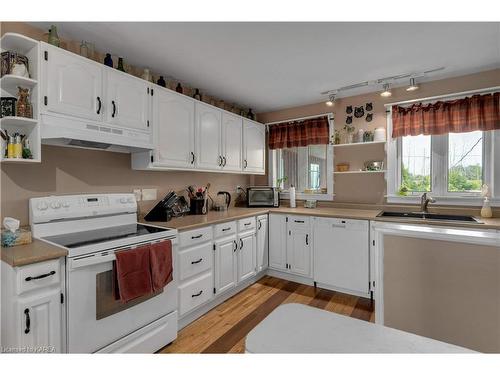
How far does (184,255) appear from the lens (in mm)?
2156

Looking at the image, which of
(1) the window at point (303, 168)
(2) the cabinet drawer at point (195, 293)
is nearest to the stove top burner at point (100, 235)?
(2) the cabinet drawer at point (195, 293)

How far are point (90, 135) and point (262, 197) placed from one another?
2.32m

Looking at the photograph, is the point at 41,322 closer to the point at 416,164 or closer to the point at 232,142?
the point at 232,142

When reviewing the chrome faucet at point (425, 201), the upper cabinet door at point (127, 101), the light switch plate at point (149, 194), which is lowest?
the chrome faucet at point (425, 201)

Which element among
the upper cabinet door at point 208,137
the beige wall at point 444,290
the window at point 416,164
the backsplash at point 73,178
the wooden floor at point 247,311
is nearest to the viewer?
the beige wall at point 444,290

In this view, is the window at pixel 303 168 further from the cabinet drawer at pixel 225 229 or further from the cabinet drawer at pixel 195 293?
the cabinet drawer at pixel 195 293

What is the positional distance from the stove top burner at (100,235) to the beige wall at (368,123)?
2465 millimetres

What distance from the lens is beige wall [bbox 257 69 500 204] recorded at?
2.71m

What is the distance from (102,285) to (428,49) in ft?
10.2

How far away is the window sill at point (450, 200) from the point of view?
2.56 m

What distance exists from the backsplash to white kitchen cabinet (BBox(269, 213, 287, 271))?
1.32 m

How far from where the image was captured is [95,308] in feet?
4.99

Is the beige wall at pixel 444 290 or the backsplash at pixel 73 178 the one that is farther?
the backsplash at pixel 73 178

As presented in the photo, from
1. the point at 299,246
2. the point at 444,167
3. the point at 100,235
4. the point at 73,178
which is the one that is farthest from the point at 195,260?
the point at 444,167
